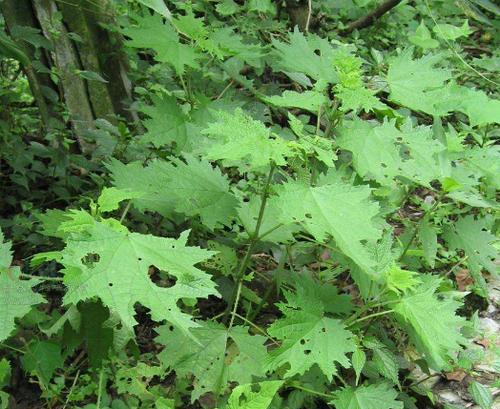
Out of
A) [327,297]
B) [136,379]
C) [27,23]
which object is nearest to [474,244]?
[327,297]

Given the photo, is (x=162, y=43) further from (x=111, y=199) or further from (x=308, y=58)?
(x=111, y=199)

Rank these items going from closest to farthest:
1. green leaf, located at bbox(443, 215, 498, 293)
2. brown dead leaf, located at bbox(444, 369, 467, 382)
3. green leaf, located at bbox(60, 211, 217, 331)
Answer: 1. green leaf, located at bbox(60, 211, 217, 331)
2. green leaf, located at bbox(443, 215, 498, 293)
3. brown dead leaf, located at bbox(444, 369, 467, 382)

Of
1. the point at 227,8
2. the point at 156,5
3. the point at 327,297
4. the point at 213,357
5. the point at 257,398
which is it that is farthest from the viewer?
the point at 227,8

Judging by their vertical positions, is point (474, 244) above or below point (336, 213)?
below

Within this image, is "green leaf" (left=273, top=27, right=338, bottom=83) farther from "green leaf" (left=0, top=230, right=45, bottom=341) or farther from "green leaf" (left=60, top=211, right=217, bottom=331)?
"green leaf" (left=0, top=230, right=45, bottom=341)

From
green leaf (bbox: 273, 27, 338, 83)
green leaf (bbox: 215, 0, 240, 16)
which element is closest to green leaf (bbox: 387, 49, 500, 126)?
green leaf (bbox: 273, 27, 338, 83)

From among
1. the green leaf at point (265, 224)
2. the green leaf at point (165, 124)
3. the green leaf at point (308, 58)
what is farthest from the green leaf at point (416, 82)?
the green leaf at point (165, 124)

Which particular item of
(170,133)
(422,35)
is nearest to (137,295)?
(170,133)

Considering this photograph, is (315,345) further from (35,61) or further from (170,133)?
(35,61)
